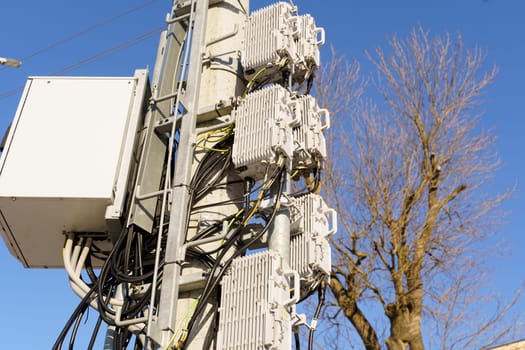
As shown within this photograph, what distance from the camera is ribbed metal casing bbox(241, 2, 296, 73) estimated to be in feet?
14.4

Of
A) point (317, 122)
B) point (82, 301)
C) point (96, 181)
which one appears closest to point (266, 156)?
point (317, 122)

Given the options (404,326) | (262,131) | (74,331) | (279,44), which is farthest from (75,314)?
(404,326)

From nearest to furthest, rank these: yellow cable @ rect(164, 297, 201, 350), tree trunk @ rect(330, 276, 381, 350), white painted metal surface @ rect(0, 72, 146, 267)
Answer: yellow cable @ rect(164, 297, 201, 350), white painted metal surface @ rect(0, 72, 146, 267), tree trunk @ rect(330, 276, 381, 350)

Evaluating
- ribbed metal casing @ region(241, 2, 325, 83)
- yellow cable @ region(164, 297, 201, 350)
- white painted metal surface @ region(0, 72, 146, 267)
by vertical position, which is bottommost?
yellow cable @ region(164, 297, 201, 350)

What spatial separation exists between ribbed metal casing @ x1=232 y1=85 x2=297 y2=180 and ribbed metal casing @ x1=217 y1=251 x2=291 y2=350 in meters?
0.70

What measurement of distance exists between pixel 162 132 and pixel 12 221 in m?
1.21

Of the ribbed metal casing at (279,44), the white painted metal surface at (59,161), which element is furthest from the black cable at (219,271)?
the ribbed metal casing at (279,44)

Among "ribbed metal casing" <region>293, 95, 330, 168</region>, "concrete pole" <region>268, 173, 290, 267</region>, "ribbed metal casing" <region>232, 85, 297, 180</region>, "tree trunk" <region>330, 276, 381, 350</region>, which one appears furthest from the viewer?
"tree trunk" <region>330, 276, 381, 350</region>

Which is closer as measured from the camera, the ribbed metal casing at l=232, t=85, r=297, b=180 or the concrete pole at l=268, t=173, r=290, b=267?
the concrete pole at l=268, t=173, r=290, b=267

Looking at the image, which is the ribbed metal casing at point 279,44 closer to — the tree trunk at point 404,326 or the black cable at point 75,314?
the black cable at point 75,314

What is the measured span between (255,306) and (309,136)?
1.56 meters

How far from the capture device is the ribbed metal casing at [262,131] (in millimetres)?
3666

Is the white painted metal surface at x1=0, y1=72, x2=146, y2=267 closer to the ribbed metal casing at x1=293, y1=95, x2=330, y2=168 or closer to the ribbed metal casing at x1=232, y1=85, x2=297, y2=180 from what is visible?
the ribbed metal casing at x1=232, y1=85, x2=297, y2=180

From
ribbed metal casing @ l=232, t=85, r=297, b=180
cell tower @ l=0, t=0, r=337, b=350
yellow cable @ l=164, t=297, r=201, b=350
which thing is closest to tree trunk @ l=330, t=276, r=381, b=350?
cell tower @ l=0, t=0, r=337, b=350
